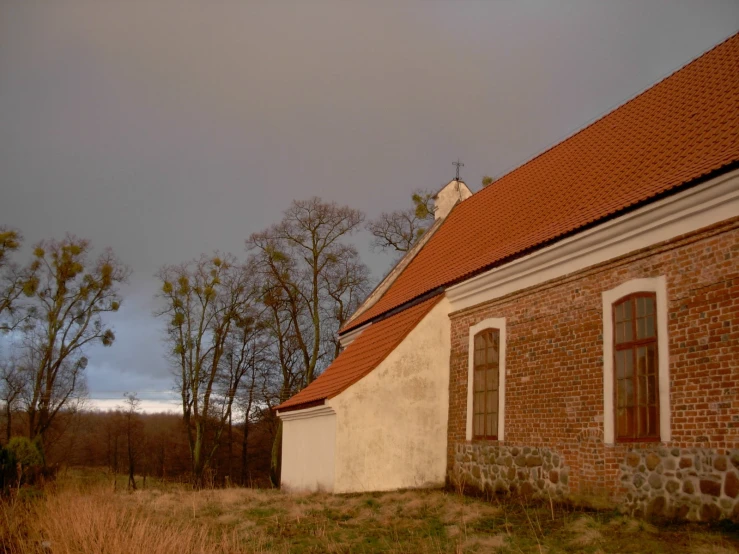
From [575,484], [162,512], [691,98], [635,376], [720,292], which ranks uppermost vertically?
[691,98]

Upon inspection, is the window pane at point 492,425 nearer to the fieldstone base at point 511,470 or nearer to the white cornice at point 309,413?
the fieldstone base at point 511,470

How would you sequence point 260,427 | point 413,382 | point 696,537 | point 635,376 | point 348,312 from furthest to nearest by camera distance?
point 260,427 < point 348,312 < point 413,382 < point 635,376 < point 696,537

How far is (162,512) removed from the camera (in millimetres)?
12914

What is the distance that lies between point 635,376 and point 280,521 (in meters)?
5.77

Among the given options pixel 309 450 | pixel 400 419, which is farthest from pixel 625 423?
pixel 309 450

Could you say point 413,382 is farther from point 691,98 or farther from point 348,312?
point 348,312

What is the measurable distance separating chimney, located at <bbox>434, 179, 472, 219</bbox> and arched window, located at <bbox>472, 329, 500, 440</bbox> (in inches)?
358

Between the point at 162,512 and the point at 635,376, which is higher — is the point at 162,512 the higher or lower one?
the lower one

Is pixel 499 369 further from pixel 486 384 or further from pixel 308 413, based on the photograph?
pixel 308 413

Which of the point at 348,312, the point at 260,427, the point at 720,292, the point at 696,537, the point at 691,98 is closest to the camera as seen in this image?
the point at 696,537

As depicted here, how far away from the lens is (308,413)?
16375 mm

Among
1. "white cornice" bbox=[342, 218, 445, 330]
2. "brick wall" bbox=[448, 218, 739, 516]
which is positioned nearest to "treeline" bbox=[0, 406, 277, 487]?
"white cornice" bbox=[342, 218, 445, 330]

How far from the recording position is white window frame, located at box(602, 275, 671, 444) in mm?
9555

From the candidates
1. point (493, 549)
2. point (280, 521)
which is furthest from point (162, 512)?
point (493, 549)
